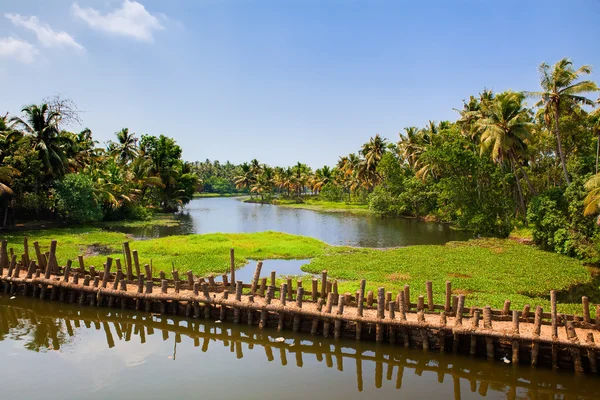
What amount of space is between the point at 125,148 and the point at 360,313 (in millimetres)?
71935

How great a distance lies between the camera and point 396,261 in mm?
32562

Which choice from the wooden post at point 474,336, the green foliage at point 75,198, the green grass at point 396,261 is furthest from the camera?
the green foliage at point 75,198

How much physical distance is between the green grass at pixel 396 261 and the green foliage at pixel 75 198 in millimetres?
4021

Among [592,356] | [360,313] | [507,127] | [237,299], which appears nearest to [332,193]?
[507,127]

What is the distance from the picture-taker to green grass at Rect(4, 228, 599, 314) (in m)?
24.8

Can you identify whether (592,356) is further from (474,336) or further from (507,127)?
(507,127)

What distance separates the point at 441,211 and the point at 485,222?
15.7 metres

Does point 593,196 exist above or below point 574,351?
above

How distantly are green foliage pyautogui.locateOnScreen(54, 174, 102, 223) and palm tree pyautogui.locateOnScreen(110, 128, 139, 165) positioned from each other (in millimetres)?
29578

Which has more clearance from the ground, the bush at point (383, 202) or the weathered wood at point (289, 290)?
the bush at point (383, 202)

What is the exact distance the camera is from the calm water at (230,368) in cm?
1449

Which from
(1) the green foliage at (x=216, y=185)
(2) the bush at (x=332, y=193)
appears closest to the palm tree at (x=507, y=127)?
(2) the bush at (x=332, y=193)

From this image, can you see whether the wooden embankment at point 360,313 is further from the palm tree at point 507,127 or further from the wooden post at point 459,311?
the palm tree at point 507,127

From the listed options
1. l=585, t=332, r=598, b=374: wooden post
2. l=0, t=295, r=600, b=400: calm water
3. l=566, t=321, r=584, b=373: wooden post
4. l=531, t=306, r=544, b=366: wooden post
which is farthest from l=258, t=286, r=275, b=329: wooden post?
l=585, t=332, r=598, b=374: wooden post
